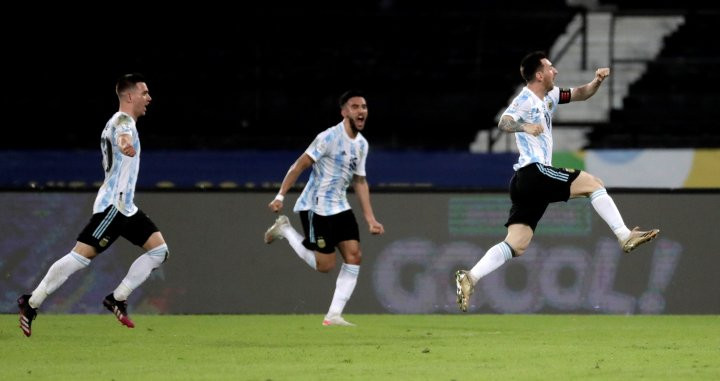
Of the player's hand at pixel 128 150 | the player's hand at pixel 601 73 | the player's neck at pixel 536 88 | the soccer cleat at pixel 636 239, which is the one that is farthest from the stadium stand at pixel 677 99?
the player's hand at pixel 128 150

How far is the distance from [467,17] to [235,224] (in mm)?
7501

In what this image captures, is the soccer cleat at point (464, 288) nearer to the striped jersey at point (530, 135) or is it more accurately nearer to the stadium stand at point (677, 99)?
the striped jersey at point (530, 135)

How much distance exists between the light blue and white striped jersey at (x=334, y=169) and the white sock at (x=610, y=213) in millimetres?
2368

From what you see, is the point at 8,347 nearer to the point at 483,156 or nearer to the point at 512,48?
the point at 483,156

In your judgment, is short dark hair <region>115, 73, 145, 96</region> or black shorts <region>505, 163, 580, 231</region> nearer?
black shorts <region>505, 163, 580, 231</region>

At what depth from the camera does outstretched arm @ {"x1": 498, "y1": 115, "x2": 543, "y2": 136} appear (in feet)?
30.9

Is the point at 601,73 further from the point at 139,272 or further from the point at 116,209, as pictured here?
the point at 139,272

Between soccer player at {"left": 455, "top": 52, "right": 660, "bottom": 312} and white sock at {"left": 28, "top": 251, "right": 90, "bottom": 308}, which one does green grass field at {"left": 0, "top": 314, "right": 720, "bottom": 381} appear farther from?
soccer player at {"left": 455, "top": 52, "right": 660, "bottom": 312}

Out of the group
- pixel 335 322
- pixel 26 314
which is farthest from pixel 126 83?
pixel 335 322

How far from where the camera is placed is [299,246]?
11.8 m

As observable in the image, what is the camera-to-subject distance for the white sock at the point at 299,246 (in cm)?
1179

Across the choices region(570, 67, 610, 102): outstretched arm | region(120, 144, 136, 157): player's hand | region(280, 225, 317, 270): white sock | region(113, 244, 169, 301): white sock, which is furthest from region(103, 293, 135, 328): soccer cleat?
region(570, 67, 610, 102): outstretched arm

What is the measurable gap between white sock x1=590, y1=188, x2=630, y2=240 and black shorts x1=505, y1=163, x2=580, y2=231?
198 mm

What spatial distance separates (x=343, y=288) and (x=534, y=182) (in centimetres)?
224
